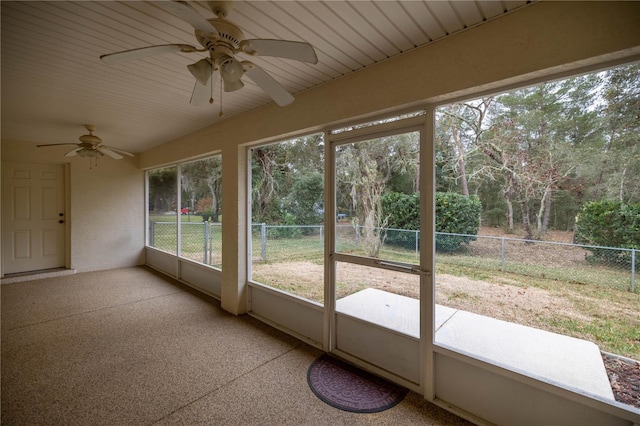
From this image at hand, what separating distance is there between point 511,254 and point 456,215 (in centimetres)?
55

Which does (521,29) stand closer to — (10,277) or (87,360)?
(87,360)

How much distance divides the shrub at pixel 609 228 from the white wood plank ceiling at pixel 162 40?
52.7 inches

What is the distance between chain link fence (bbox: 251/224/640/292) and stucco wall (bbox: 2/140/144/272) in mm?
4989

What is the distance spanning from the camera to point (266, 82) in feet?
5.25

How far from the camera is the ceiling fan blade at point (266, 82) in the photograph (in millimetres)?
1485

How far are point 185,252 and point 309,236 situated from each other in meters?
2.93

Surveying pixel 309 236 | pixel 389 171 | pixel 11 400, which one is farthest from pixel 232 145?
pixel 11 400

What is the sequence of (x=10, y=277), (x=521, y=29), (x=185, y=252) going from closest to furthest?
1. (x=521, y=29)
2. (x=10, y=277)
3. (x=185, y=252)

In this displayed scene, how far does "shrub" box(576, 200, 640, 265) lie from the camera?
165cm

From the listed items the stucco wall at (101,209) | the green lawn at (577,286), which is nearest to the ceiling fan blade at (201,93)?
the green lawn at (577,286)

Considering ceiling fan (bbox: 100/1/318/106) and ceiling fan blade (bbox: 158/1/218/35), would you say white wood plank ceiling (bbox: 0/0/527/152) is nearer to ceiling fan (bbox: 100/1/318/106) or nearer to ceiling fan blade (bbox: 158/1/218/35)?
ceiling fan (bbox: 100/1/318/106)

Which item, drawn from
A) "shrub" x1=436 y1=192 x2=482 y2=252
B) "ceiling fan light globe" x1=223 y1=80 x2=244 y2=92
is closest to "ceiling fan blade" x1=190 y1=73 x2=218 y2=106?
"ceiling fan light globe" x1=223 y1=80 x2=244 y2=92

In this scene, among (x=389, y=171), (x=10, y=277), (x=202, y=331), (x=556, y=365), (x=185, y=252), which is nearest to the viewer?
(x=556, y=365)

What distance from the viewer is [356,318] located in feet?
7.98
